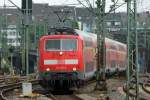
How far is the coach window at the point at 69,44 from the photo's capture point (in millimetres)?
26062

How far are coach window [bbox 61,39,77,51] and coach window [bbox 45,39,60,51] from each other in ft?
0.79

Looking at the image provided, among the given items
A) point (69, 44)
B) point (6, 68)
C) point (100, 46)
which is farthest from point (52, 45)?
point (6, 68)

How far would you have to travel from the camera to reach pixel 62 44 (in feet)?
85.8

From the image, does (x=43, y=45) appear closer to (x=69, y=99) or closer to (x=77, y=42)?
(x=77, y=42)

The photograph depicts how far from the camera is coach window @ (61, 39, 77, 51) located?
26062mm

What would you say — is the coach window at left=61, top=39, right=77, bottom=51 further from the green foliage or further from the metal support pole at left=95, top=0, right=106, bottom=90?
the green foliage

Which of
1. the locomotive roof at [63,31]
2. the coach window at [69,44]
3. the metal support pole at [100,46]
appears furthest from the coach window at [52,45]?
the metal support pole at [100,46]

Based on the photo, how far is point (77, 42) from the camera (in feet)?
85.3

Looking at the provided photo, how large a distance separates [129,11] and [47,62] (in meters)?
7.42

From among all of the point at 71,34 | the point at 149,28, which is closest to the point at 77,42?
the point at 71,34

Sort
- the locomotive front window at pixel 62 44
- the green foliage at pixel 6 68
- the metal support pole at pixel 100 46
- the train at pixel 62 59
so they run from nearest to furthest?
the train at pixel 62 59 → the locomotive front window at pixel 62 44 → the metal support pole at pixel 100 46 → the green foliage at pixel 6 68

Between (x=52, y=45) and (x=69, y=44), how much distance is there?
81cm

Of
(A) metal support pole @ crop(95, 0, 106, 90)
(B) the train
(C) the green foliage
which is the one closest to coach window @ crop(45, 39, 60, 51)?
(B) the train

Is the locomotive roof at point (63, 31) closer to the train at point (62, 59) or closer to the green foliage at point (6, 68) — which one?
the train at point (62, 59)
